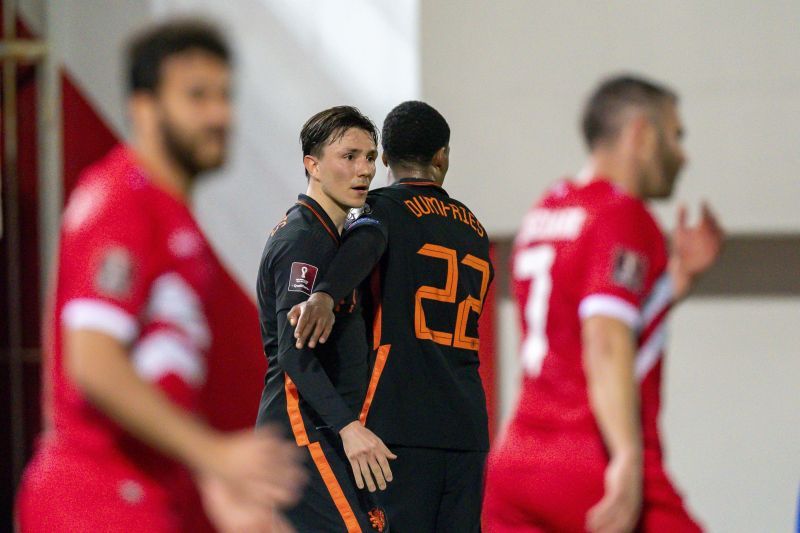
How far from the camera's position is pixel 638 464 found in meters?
2.28

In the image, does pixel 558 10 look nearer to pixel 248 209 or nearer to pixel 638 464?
pixel 248 209

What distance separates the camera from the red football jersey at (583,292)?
92.2 inches

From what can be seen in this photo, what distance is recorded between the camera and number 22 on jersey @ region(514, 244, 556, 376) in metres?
2.48

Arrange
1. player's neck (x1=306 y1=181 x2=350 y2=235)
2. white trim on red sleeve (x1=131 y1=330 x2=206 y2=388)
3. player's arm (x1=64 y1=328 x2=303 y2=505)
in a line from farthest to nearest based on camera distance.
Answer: player's neck (x1=306 y1=181 x2=350 y2=235), white trim on red sleeve (x1=131 y1=330 x2=206 y2=388), player's arm (x1=64 y1=328 x2=303 y2=505)

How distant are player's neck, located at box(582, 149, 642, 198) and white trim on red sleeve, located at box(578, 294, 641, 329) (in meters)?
0.30

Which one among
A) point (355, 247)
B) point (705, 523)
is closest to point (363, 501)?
point (355, 247)

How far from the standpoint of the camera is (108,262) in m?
1.77

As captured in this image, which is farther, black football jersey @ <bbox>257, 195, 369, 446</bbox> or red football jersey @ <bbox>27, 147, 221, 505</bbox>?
black football jersey @ <bbox>257, 195, 369, 446</bbox>

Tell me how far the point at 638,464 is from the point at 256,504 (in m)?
0.90

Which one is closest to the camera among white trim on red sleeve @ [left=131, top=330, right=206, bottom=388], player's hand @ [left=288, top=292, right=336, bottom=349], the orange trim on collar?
white trim on red sleeve @ [left=131, top=330, right=206, bottom=388]

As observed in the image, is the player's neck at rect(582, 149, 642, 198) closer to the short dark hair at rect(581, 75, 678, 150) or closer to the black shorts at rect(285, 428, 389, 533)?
the short dark hair at rect(581, 75, 678, 150)

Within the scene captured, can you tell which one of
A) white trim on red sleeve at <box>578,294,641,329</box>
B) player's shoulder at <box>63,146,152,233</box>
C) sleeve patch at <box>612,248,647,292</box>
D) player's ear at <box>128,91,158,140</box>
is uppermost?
player's ear at <box>128,91,158,140</box>

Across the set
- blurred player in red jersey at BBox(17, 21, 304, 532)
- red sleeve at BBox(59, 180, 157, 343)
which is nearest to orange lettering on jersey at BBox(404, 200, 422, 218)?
blurred player in red jersey at BBox(17, 21, 304, 532)

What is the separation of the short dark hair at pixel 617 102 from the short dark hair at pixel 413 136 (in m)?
1.05
